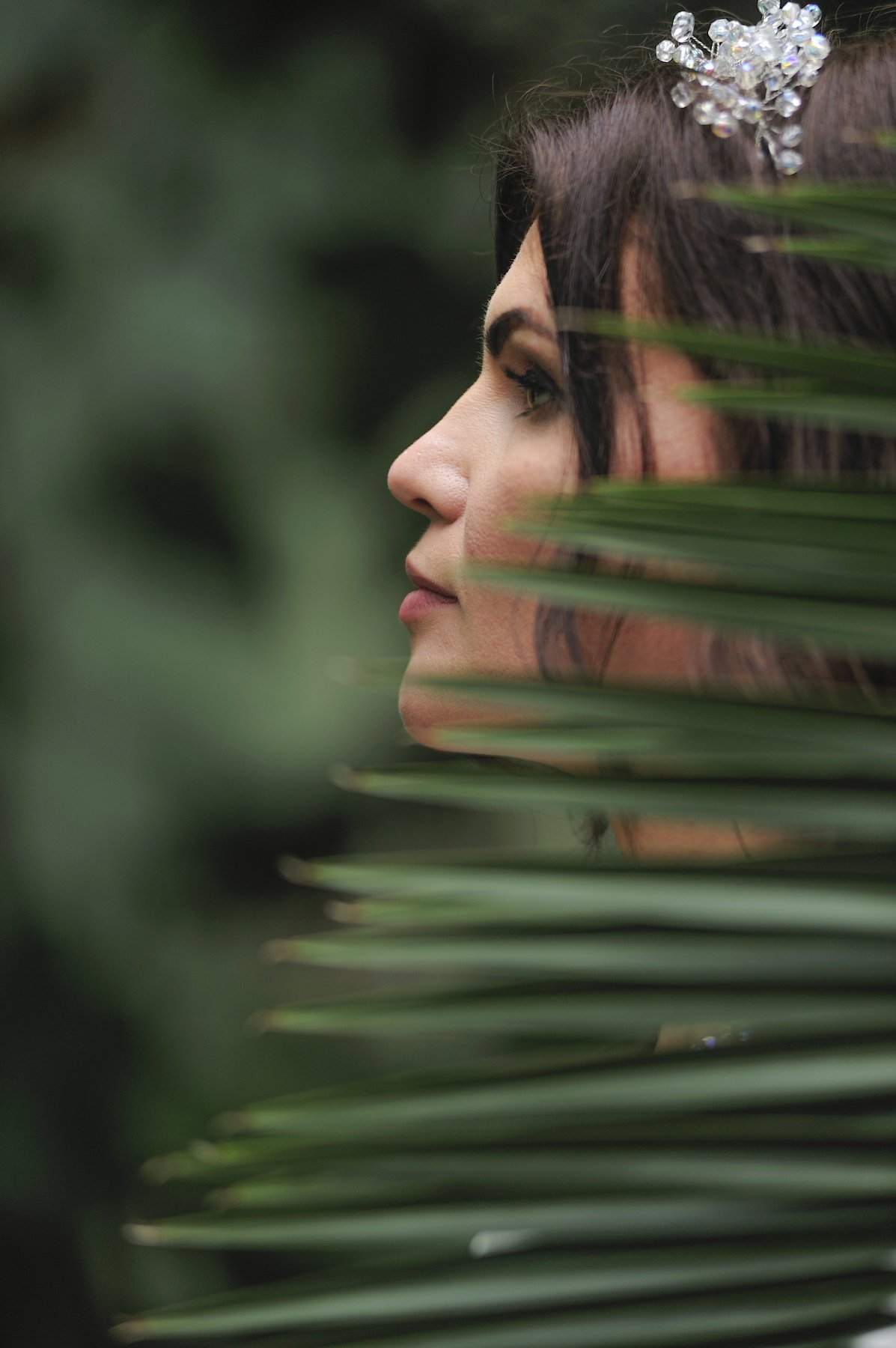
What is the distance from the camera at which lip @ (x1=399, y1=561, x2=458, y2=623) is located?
2.42ft

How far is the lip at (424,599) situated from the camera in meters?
0.74

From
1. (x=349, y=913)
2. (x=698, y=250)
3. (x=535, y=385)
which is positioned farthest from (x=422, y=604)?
(x=349, y=913)

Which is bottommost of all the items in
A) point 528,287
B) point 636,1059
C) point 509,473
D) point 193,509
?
point 636,1059

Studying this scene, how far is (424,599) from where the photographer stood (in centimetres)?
74

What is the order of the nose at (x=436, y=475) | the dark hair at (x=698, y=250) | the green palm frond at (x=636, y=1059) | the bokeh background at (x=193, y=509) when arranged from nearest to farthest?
the green palm frond at (x=636, y=1059) < the dark hair at (x=698, y=250) < the nose at (x=436, y=475) < the bokeh background at (x=193, y=509)

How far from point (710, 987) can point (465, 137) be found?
69.4 inches

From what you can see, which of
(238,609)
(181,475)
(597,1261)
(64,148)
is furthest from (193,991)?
(597,1261)

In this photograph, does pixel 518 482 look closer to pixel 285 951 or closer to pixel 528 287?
pixel 528 287

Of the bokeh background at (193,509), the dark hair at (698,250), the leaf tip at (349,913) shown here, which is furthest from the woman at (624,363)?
the bokeh background at (193,509)

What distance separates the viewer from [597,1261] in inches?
10.4

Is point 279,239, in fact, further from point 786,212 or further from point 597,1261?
point 597,1261

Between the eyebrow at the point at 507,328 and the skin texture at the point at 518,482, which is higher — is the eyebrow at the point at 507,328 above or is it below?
above

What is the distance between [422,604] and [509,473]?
0.10 metres

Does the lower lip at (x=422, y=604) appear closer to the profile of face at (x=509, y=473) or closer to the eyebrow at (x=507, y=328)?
the profile of face at (x=509, y=473)
